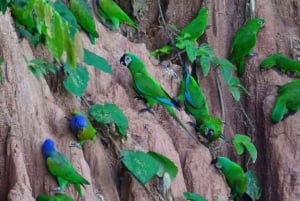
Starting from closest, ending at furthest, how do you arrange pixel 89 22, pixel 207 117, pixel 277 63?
pixel 89 22
pixel 207 117
pixel 277 63

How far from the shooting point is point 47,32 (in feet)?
8.93

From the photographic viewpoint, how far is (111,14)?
6.09 metres

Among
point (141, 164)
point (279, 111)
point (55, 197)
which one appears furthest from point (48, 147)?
point (279, 111)

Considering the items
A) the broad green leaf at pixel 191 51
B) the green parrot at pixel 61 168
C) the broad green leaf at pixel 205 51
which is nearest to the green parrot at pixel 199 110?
the broad green leaf at pixel 191 51

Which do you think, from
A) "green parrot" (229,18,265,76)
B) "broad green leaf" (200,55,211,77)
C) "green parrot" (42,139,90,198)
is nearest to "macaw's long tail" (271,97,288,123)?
"green parrot" (229,18,265,76)

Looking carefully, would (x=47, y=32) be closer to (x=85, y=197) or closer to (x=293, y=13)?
(x=85, y=197)

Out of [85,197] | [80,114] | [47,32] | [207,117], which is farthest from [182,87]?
[47,32]

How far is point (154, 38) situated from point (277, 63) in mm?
1093

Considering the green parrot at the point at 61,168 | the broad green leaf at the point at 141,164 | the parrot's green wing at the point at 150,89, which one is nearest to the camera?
the green parrot at the point at 61,168

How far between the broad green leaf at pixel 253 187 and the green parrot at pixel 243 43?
966 mm

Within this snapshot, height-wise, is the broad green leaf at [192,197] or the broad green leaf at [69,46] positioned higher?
the broad green leaf at [69,46]

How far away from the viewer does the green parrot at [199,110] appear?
593 cm

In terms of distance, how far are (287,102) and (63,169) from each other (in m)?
2.50

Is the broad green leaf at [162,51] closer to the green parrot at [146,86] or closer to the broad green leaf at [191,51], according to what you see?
the broad green leaf at [191,51]
